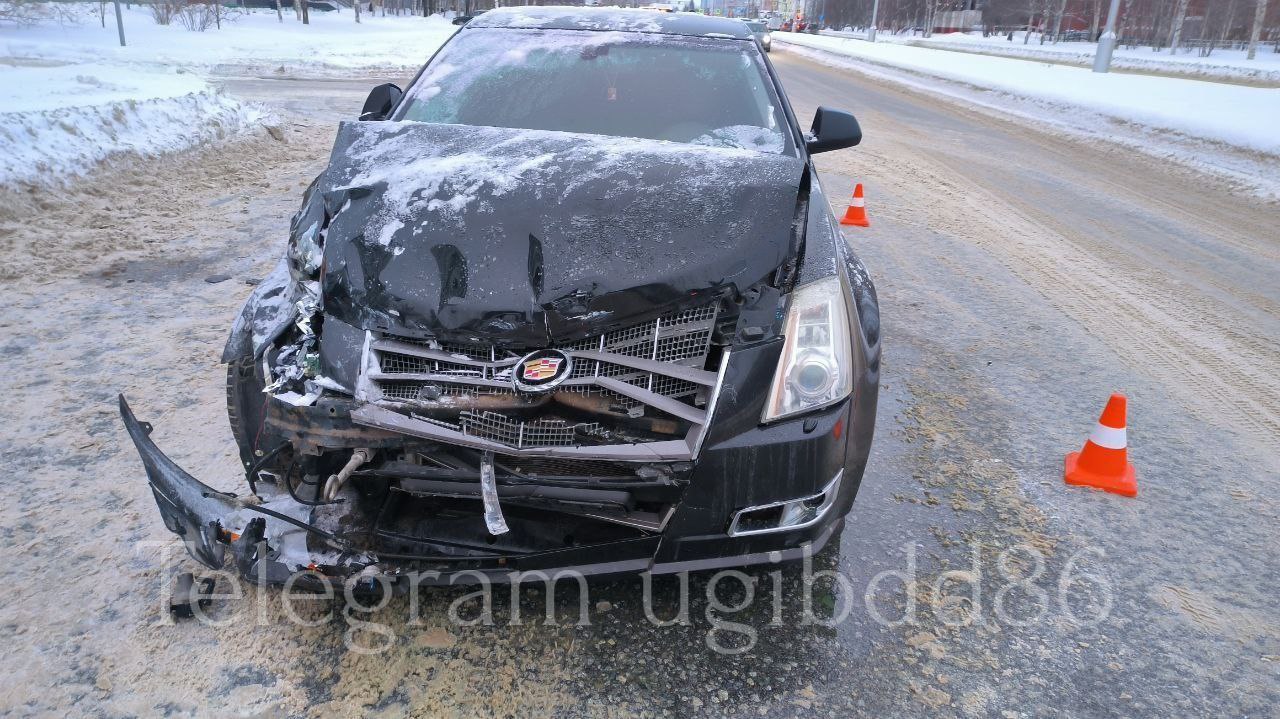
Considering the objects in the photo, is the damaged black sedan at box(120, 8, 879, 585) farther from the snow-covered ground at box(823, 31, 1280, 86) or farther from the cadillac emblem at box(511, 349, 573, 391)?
the snow-covered ground at box(823, 31, 1280, 86)

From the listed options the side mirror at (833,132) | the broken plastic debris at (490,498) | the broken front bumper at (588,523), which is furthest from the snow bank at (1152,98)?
the broken plastic debris at (490,498)

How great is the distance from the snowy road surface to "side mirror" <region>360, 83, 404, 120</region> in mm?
1469

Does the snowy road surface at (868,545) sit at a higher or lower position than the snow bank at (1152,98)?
lower

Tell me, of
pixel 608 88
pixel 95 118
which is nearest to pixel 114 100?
pixel 95 118

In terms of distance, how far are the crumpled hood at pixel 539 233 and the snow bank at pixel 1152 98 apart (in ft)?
42.5

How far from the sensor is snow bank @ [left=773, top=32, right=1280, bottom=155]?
1335 centimetres

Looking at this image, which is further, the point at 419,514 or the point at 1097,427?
the point at 1097,427

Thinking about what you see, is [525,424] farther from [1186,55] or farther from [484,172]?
[1186,55]

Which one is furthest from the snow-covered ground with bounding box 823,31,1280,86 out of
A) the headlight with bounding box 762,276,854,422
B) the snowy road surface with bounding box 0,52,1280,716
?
the headlight with bounding box 762,276,854,422

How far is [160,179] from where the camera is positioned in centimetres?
775

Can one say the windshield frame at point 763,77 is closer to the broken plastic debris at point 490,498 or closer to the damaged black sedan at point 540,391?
the damaged black sedan at point 540,391

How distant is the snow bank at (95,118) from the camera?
22.3 ft

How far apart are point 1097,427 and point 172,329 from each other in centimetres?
462

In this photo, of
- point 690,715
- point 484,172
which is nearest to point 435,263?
point 484,172
